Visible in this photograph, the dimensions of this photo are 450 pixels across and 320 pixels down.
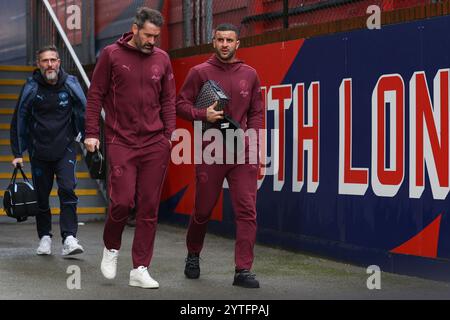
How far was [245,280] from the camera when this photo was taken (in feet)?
25.7

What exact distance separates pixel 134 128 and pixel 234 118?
2.59 ft

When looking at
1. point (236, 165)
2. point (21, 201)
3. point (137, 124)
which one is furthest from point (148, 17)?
point (21, 201)

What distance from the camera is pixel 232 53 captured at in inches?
316

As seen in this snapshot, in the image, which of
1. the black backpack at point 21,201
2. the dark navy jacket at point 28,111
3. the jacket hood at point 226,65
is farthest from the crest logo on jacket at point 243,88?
the black backpack at point 21,201

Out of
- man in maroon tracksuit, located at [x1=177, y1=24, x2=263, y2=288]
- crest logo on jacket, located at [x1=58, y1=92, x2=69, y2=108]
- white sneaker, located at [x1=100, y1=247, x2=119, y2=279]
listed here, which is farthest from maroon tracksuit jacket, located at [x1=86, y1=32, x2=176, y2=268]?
crest logo on jacket, located at [x1=58, y1=92, x2=69, y2=108]

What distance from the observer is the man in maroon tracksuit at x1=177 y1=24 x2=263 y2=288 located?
7.88 metres

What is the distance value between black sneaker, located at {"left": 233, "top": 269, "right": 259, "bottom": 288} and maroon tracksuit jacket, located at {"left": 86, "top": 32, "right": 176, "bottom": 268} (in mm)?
663

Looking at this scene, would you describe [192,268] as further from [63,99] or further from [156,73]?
[63,99]

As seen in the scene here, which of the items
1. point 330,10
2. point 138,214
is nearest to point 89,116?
point 138,214

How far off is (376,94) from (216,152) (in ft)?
5.39

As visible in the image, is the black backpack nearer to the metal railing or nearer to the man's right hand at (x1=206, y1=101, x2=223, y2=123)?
the man's right hand at (x1=206, y1=101, x2=223, y2=123)
